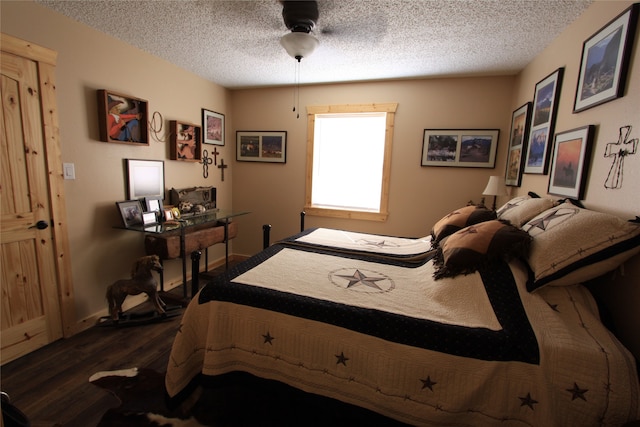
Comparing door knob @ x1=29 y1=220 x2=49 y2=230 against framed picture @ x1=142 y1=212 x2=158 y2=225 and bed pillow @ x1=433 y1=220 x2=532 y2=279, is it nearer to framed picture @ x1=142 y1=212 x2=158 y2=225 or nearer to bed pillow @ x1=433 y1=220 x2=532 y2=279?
framed picture @ x1=142 y1=212 x2=158 y2=225

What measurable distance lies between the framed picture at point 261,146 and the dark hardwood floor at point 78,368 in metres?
2.35

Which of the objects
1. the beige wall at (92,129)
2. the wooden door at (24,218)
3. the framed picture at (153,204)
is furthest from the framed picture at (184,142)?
the wooden door at (24,218)

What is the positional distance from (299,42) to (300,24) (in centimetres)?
11

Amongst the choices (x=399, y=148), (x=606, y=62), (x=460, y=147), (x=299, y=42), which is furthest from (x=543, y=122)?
(x=299, y=42)

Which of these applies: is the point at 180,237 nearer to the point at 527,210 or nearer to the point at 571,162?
the point at 527,210

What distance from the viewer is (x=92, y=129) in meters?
2.35

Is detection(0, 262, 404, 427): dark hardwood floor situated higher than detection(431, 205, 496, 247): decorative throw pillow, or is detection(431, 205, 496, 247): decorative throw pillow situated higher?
detection(431, 205, 496, 247): decorative throw pillow

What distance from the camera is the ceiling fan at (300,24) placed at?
6.03 feet

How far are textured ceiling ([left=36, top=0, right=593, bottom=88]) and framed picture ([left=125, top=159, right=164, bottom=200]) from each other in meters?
1.10

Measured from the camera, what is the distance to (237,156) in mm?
4113

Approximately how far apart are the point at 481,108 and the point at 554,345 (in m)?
2.82

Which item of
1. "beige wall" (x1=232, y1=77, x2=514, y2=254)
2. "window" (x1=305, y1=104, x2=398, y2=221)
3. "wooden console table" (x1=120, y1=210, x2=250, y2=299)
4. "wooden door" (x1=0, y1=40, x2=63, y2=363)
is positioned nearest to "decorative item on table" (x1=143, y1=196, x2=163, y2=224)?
"wooden console table" (x1=120, y1=210, x2=250, y2=299)

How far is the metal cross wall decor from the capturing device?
135 cm

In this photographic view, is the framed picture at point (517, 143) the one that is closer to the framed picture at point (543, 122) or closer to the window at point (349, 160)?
the framed picture at point (543, 122)
